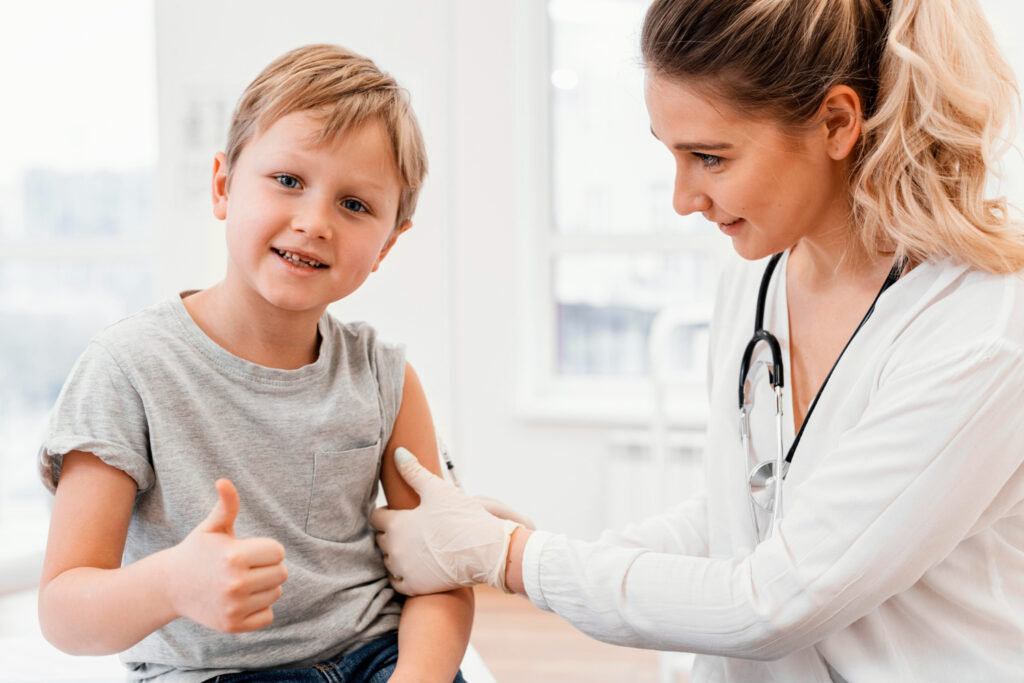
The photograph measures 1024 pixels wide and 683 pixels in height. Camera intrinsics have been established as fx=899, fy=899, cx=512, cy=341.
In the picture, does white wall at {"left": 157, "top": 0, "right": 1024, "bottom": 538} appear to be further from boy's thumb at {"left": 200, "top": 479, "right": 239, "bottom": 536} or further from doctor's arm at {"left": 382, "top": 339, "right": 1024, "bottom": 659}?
boy's thumb at {"left": 200, "top": 479, "right": 239, "bottom": 536}

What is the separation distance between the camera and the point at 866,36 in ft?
3.56

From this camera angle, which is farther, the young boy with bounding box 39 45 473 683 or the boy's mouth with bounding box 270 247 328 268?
the boy's mouth with bounding box 270 247 328 268

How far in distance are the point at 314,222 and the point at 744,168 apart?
0.52 m

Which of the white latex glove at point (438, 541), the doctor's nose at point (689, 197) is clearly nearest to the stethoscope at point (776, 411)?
the doctor's nose at point (689, 197)

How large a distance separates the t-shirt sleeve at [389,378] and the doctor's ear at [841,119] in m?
0.63

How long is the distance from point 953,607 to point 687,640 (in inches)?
12.7

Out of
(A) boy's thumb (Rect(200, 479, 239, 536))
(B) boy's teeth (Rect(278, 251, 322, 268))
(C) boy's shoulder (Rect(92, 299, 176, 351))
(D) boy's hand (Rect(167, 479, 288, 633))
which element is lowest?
(D) boy's hand (Rect(167, 479, 288, 633))

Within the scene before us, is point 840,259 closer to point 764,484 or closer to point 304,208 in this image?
point 764,484

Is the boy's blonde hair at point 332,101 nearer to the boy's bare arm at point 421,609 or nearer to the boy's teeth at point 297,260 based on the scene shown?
the boy's teeth at point 297,260

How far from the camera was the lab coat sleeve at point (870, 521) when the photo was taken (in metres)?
0.97

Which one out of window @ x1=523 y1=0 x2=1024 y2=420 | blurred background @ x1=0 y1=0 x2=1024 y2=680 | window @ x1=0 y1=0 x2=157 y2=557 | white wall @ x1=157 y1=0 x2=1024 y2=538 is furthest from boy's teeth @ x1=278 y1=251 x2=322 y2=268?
window @ x1=0 y1=0 x2=157 y2=557

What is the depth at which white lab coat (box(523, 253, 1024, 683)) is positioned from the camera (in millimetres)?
972

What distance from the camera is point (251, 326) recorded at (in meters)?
1.15

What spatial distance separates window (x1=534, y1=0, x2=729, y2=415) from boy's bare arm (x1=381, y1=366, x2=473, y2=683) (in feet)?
7.75
